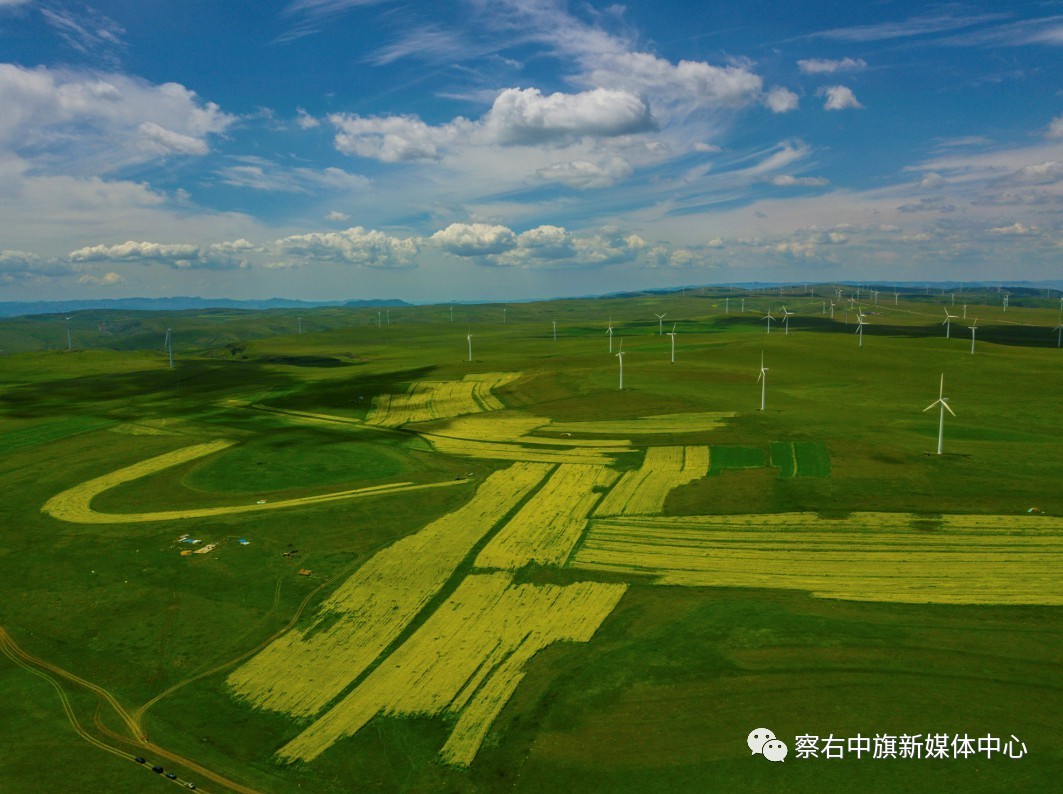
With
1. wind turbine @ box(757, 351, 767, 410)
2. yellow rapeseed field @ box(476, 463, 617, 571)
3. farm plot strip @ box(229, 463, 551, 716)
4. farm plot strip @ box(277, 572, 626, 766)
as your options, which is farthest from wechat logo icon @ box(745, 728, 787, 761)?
wind turbine @ box(757, 351, 767, 410)

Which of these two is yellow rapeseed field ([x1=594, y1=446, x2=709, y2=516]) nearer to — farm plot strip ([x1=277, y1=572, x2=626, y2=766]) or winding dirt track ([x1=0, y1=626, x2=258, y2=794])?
farm plot strip ([x1=277, y1=572, x2=626, y2=766])

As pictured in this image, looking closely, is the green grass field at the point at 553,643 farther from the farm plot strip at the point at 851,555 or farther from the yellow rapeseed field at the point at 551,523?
the yellow rapeseed field at the point at 551,523

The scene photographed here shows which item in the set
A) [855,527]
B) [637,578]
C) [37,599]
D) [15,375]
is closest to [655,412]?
[855,527]

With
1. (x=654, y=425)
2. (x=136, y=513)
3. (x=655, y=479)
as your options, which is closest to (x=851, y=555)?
(x=655, y=479)

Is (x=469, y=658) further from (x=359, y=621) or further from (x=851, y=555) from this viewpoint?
(x=851, y=555)

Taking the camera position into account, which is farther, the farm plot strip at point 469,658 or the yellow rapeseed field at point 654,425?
the yellow rapeseed field at point 654,425

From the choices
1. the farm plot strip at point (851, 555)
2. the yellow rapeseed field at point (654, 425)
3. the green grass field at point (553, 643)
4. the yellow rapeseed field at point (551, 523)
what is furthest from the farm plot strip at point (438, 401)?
the farm plot strip at point (851, 555)
